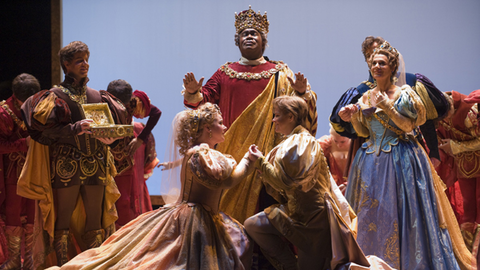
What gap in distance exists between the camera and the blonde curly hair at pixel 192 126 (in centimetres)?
298

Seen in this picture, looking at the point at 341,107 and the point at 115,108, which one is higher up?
the point at 341,107

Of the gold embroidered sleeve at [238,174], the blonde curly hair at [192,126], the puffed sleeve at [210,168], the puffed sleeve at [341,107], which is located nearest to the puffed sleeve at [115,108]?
the blonde curly hair at [192,126]

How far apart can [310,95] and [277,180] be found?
0.87 metres

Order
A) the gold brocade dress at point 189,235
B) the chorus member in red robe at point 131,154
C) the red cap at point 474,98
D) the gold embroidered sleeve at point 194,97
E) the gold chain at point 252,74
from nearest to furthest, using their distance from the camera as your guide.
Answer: the gold brocade dress at point 189,235 → the gold embroidered sleeve at point 194,97 → the gold chain at point 252,74 → the red cap at point 474,98 → the chorus member in red robe at point 131,154

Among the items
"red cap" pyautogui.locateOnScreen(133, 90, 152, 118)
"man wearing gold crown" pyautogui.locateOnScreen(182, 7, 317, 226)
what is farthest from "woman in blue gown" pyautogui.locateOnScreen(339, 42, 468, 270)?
"red cap" pyautogui.locateOnScreen(133, 90, 152, 118)

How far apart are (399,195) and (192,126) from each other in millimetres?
1419

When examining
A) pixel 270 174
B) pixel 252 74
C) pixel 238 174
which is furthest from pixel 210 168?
pixel 252 74

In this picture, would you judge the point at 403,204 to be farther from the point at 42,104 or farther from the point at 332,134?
the point at 42,104

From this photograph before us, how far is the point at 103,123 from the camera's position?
3.29m

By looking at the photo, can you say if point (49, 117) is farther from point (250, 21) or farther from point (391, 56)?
point (391, 56)

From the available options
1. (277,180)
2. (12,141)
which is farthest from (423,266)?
(12,141)

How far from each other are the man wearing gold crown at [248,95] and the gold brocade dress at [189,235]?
0.45 metres

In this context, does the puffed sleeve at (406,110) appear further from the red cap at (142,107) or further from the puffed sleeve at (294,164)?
the red cap at (142,107)

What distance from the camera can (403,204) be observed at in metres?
3.21
